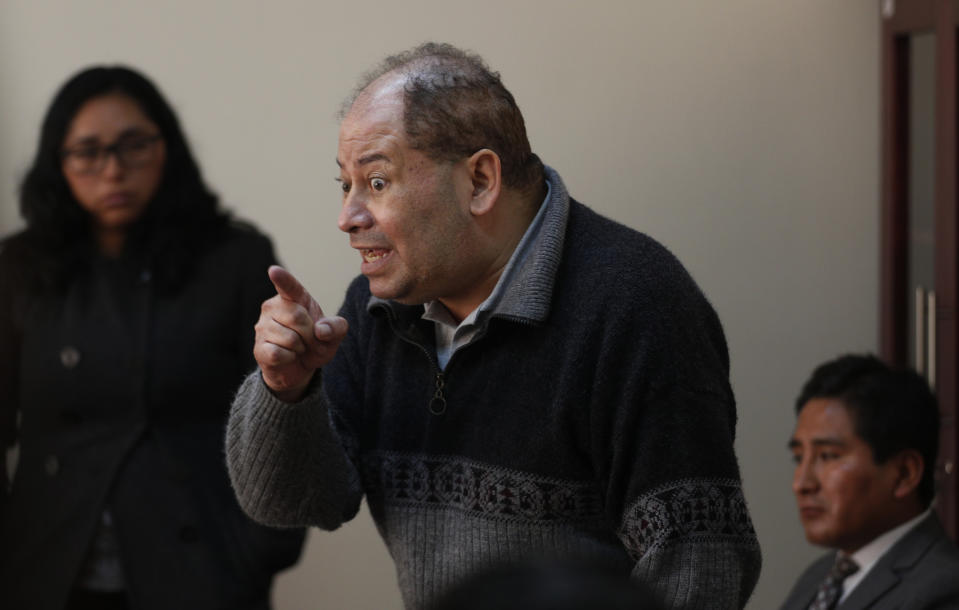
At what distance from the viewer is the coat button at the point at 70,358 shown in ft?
8.31

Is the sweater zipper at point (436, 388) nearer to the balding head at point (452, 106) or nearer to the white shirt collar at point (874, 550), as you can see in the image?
the balding head at point (452, 106)

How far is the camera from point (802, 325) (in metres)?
3.46

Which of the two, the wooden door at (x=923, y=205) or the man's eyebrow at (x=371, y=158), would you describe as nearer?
the man's eyebrow at (x=371, y=158)

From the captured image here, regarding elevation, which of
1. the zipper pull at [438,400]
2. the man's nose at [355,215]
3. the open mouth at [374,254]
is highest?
the man's nose at [355,215]

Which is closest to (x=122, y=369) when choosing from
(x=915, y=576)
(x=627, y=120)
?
(x=627, y=120)

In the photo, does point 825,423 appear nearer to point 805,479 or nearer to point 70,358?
point 805,479

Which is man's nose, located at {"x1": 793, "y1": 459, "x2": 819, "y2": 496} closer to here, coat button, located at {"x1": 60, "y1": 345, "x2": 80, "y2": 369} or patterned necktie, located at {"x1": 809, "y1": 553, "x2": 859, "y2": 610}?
patterned necktie, located at {"x1": 809, "y1": 553, "x2": 859, "y2": 610}

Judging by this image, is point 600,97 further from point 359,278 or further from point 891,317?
point 359,278

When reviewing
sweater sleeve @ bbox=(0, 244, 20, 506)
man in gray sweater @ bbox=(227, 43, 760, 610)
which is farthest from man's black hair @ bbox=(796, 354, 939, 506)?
sweater sleeve @ bbox=(0, 244, 20, 506)

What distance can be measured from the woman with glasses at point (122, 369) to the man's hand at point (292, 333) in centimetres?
98

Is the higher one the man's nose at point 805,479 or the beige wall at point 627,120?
the beige wall at point 627,120

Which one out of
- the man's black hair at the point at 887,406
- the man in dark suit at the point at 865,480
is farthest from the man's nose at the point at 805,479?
the man's black hair at the point at 887,406

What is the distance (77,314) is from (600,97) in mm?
1234

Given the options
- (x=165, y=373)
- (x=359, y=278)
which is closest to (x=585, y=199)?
(x=165, y=373)
